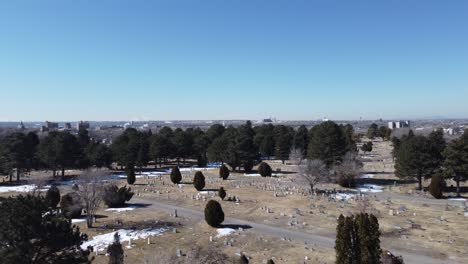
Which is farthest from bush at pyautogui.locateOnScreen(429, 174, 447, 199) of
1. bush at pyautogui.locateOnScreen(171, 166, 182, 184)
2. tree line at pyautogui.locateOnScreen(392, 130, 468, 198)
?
bush at pyautogui.locateOnScreen(171, 166, 182, 184)

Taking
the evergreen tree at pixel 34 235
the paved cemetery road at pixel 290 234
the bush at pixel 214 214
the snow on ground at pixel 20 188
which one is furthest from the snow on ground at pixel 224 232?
the snow on ground at pixel 20 188

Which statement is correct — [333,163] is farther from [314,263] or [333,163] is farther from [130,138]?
[130,138]

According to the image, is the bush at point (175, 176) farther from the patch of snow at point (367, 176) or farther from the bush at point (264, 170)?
the patch of snow at point (367, 176)

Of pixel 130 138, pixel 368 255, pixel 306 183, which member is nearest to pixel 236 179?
pixel 306 183

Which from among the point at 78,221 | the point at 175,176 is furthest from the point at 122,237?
the point at 175,176

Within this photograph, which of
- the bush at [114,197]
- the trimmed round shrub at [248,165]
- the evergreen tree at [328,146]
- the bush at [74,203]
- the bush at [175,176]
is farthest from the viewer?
the trimmed round shrub at [248,165]

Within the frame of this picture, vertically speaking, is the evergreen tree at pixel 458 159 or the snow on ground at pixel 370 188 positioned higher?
the evergreen tree at pixel 458 159

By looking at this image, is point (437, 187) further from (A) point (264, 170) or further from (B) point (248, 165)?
(B) point (248, 165)
